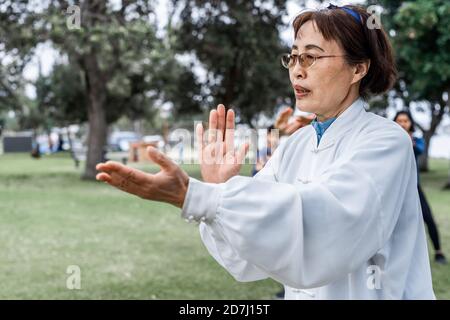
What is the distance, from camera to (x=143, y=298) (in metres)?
6.04

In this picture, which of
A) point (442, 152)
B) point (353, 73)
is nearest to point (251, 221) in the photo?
point (353, 73)

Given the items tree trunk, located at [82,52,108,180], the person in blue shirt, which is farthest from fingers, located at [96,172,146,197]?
A: tree trunk, located at [82,52,108,180]

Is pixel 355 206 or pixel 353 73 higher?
pixel 353 73

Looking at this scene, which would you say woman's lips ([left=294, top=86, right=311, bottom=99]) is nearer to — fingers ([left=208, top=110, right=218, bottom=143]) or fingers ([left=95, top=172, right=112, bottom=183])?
fingers ([left=208, top=110, right=218, bottom=143])

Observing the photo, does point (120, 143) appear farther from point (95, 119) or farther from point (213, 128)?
point (213, 128)

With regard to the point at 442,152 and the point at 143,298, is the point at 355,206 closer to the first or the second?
the point at 143,298

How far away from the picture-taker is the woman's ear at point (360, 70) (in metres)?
1.89

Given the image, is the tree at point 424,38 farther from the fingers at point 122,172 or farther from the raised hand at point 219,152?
the fingers at point 122,172

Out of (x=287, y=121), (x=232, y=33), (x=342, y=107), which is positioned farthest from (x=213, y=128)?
(x=232, y=33)

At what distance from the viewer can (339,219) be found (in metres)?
1.48

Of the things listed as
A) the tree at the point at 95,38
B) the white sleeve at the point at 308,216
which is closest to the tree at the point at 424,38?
the tree at the point at 95,38

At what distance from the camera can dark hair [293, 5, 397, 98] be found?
1812mm

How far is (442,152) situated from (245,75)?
23.9 metres

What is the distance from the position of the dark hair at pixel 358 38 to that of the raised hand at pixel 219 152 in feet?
1.25
